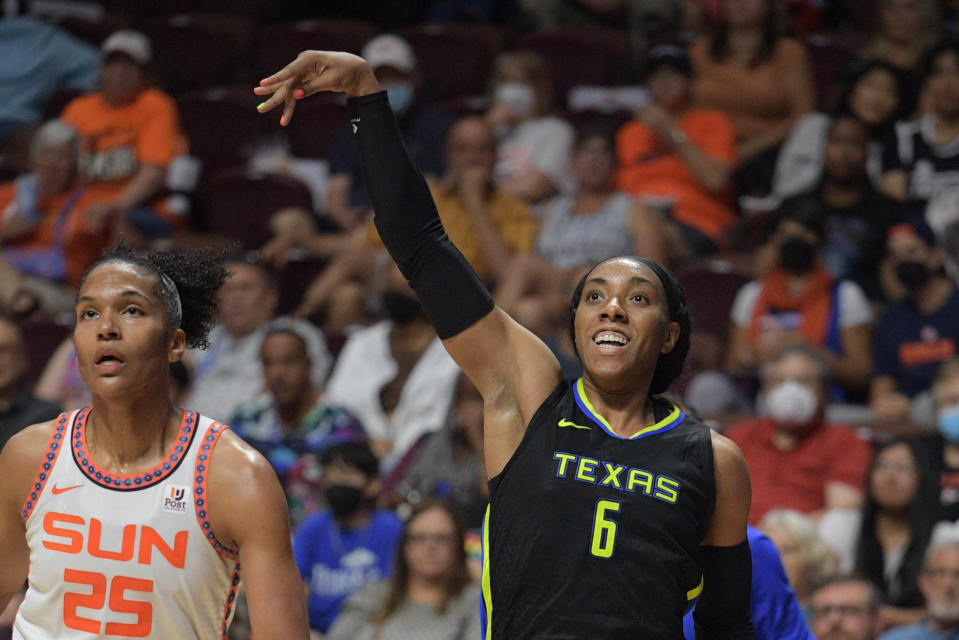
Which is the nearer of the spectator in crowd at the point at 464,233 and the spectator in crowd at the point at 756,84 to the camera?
the spectator in crowd at the point at 464,233

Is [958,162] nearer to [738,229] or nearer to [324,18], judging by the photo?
[738,229]

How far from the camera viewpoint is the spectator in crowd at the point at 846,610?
5.09 m

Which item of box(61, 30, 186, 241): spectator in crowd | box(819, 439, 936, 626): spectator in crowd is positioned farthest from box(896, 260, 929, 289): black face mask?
box(61, 30, 186, 241): spectator in crowd

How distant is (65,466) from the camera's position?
3.05 m

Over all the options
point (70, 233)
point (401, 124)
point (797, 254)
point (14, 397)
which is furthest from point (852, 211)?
point (70, 233)

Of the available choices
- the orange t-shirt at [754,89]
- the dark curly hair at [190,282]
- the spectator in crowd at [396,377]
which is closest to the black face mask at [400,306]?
the spectator in crowd at [396,377]

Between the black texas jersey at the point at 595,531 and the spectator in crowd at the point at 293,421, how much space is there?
3.41m

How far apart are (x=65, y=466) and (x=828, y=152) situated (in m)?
4.84

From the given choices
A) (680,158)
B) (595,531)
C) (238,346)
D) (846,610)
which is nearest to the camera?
(595,531)

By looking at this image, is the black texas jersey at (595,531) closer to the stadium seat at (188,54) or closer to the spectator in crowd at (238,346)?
the spectator in crowd at (238,346)

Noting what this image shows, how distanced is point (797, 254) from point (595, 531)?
4.08 meters

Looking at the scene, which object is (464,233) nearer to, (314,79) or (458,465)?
(458,465)

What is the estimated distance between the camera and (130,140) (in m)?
8.49

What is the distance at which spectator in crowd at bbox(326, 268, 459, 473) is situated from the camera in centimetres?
679
